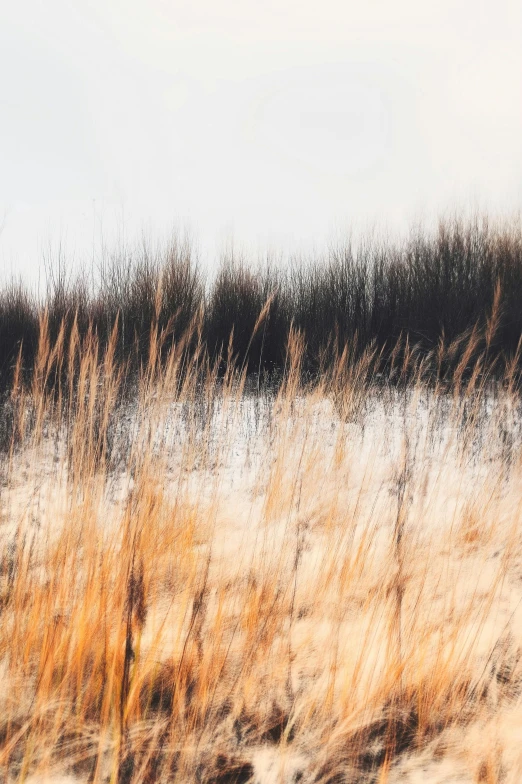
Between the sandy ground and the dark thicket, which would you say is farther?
the dark thicket

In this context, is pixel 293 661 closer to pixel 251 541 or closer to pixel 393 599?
pixel 393 599

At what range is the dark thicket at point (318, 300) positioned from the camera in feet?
20.7

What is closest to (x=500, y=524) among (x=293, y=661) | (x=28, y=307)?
(x=293, y=661)

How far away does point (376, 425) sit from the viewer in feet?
16.2

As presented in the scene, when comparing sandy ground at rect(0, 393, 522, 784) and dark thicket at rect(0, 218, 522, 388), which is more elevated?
dark thicket at rect(0, 218, 522, 388)

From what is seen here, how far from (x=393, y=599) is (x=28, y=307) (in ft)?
25.0

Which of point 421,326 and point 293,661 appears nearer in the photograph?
point 293,661

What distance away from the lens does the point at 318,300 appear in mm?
6914

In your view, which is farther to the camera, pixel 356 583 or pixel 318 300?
pixel 318 300

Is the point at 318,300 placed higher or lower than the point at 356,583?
higher

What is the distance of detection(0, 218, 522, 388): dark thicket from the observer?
632 centimetres

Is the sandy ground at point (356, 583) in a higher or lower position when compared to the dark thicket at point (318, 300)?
lower

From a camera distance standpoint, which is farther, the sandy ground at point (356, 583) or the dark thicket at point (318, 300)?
the dark thicket at point (318, 300)

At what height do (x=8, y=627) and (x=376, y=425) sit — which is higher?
(x=376, y=425)
